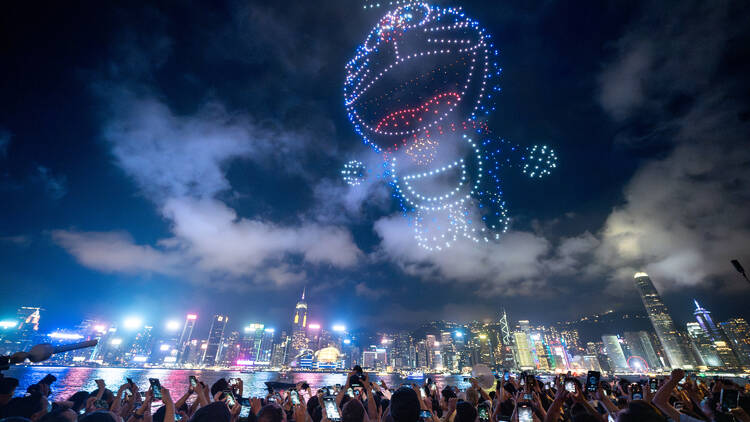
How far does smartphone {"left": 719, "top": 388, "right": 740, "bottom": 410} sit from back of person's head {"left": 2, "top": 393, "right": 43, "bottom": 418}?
39.6ft

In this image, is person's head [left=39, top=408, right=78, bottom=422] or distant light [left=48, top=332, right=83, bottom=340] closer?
person's head [left=39, top=408, right=78, bottom=422]

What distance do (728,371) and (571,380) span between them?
9192 inches

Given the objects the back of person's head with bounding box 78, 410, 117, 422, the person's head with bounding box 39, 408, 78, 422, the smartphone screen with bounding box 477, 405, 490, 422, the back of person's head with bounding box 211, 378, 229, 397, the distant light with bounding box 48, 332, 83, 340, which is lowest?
the smartphone screen with bounding box 477, 405, 490, 422

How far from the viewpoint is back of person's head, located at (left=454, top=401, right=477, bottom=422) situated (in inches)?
154

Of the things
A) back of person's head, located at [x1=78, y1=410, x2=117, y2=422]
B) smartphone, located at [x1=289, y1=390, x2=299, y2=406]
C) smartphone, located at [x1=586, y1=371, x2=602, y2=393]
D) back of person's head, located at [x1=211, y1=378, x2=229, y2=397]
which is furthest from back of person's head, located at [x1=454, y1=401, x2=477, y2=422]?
back of person's head, located at [x1=211, y1=378, x2=229, y2=397]

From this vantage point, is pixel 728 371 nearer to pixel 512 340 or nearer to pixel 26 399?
pixel 512 340

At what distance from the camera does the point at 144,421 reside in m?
5.07

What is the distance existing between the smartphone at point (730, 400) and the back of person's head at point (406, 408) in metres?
5.17

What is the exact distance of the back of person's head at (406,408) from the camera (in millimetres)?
3375

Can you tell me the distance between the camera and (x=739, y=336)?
180 m

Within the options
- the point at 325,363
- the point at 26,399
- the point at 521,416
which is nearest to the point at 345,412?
the point at 521,416

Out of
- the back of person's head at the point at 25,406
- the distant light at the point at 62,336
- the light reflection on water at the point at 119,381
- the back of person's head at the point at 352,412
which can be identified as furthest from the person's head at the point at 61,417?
the distant light at the point at 62,336

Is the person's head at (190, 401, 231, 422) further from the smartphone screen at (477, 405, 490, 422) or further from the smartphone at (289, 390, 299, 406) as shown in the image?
the smartphone screen at (477, 405, 490, 422)

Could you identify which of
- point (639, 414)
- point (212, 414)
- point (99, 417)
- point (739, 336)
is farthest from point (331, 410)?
point (739, 336)
